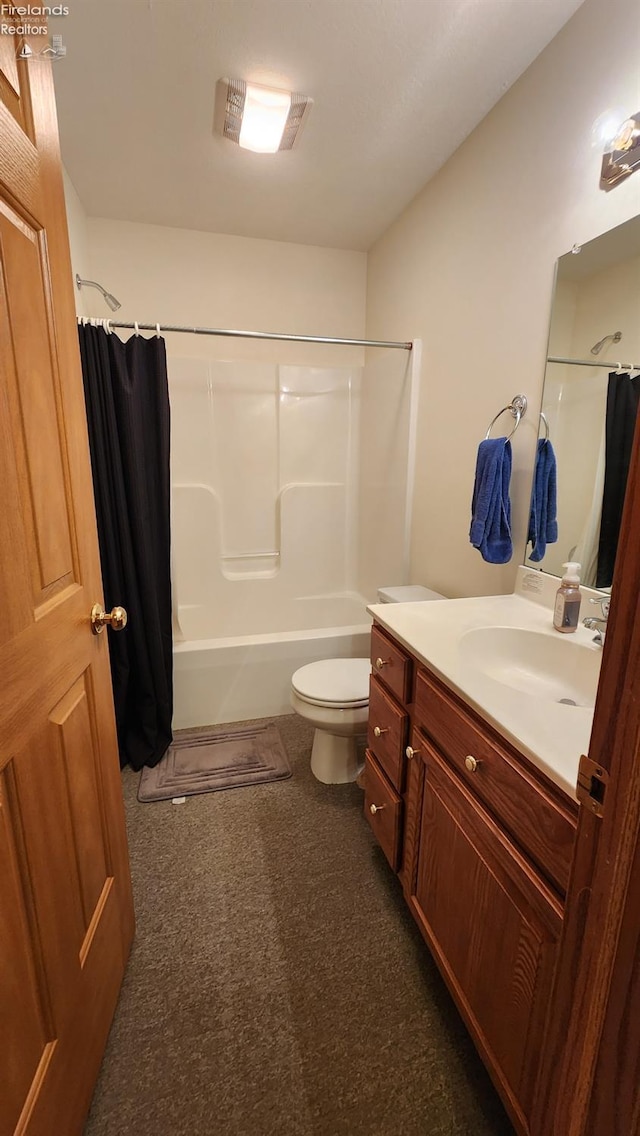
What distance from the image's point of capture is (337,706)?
1.76 m

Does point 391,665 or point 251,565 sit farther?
point 251,565

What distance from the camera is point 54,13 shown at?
4.00 ft

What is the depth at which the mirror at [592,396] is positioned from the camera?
1.15 meters

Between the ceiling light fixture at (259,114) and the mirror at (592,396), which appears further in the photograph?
the ceiling light fixture at (259,114)

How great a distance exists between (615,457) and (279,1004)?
162 cm

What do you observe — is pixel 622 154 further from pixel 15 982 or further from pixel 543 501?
pixel 15 982

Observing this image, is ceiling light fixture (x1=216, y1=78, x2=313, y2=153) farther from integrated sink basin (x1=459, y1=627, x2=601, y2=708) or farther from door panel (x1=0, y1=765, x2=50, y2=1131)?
door panel (x1=0, y1=765, x2=50, y2=1131)

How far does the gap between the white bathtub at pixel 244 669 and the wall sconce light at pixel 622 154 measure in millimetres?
1913

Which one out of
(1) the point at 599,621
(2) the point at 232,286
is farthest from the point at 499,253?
(2) the point at 232,286

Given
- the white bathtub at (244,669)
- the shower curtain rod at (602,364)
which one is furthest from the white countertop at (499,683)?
the white bathtub at (244,669)

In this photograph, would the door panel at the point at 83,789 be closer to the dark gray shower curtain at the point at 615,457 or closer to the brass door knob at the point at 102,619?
the brass door knob at the point at 102,619

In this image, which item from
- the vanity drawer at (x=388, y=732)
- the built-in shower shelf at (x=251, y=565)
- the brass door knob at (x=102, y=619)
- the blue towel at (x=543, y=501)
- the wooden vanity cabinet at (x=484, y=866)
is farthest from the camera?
the built-in shower shelf at (x=251, y=565)

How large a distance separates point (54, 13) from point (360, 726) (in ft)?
7.58

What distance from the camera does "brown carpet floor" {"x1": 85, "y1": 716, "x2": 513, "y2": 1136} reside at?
96 cm
